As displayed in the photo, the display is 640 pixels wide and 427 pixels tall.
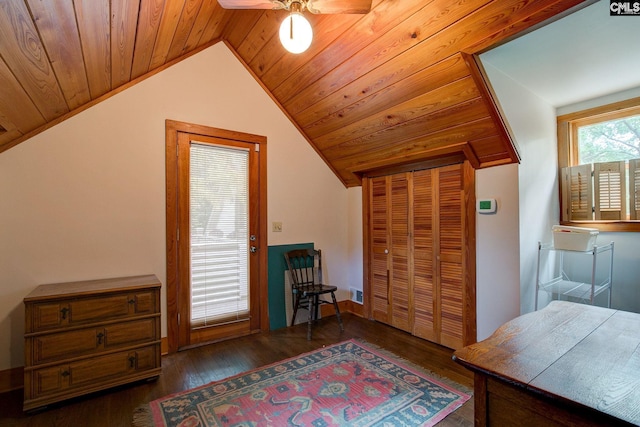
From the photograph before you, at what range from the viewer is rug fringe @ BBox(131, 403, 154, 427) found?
5.57 ft

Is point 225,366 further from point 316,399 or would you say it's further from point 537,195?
point 537,195

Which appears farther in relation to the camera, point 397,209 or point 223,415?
point 397,209

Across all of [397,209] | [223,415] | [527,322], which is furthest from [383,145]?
[223,415]

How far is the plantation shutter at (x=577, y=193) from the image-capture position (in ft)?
8.42

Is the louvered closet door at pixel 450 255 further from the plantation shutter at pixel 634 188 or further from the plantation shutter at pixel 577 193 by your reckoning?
the plantation shutter at pixel 634 188

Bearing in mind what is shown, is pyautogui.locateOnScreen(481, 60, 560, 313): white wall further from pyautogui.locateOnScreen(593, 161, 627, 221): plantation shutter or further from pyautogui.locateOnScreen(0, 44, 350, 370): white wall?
pyautogui.locateOnScreen(0, 44, 350, 370): white wall

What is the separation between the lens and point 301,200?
3.47 m

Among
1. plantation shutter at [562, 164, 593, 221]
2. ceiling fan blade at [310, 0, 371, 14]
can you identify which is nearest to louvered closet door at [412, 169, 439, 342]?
plantation shutter at [562, 164, 593, 221]

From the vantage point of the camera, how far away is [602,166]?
248cm

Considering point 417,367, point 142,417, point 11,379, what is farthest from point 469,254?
point 11,379

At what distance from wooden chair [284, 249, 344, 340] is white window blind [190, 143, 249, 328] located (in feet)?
1.70

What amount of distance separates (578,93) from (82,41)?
144 inches

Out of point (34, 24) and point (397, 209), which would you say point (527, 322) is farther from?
point (34, 24)

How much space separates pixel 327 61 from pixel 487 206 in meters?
1.80
